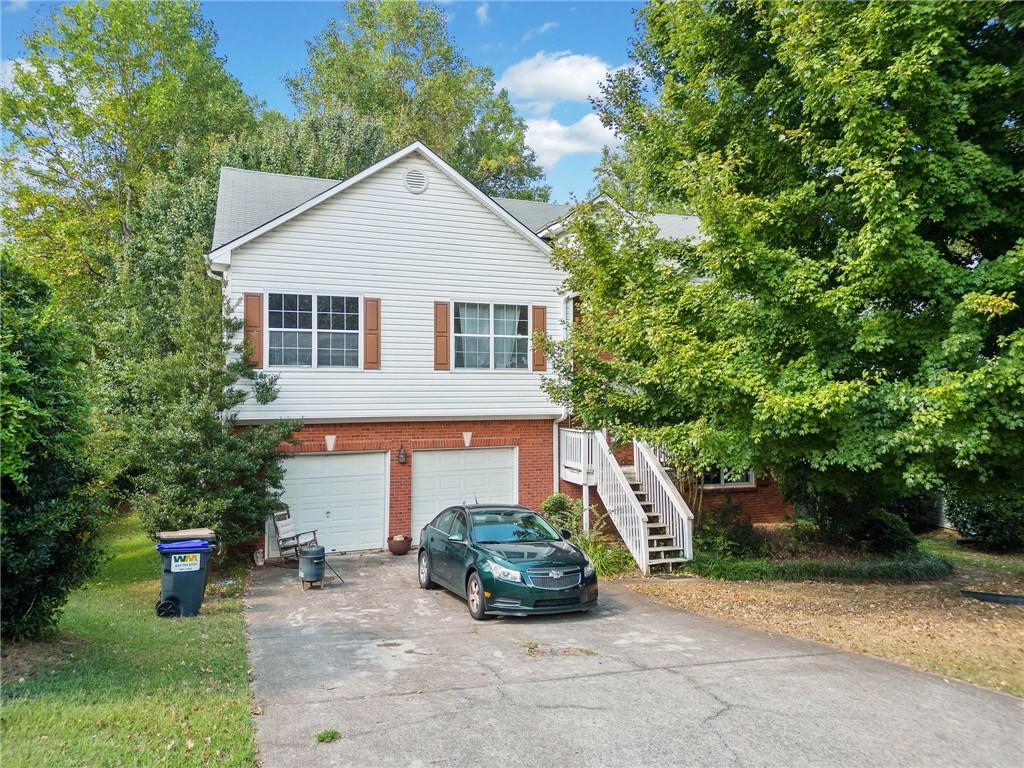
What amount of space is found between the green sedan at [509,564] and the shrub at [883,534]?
8.55 metres

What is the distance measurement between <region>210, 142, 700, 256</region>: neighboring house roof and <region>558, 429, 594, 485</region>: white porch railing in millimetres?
4784

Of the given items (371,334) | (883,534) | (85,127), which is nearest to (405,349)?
(371,334)

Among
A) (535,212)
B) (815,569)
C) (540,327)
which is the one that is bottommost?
(815,569)

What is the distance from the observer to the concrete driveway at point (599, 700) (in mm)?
4980

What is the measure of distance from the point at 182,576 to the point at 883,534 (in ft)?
46.7

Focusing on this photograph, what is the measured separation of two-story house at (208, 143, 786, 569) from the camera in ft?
45.3

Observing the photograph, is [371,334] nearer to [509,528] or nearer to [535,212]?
[509,528]

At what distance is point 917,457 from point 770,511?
35.3 feet

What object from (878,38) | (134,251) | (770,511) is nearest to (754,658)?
(878,38)

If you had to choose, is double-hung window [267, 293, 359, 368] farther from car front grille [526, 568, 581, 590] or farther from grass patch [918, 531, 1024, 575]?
grass patch [918, 531, 1024, 575]

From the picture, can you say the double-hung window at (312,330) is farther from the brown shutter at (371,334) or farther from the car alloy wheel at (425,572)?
the car alloy wheel at (425,572)

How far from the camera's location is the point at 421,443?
15.1 meters

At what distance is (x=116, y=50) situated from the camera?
27.5m

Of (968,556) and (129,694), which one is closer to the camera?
(129,694)
